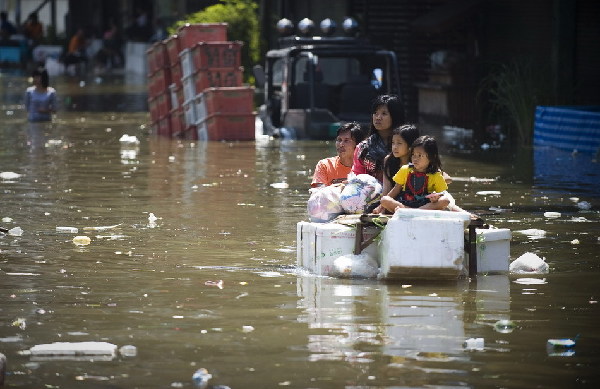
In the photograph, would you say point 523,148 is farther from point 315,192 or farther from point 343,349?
point 343,349

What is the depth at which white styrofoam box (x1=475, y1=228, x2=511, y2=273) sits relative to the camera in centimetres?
1019

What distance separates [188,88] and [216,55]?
83 cm

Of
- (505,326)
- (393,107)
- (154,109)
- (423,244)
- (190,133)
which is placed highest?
(393,107)

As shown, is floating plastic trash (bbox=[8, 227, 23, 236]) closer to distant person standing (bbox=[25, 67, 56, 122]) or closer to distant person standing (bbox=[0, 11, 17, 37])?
distant person standing (bbox=[25, 67, 56, 122])

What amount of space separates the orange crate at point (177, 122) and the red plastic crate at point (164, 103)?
0.65ft

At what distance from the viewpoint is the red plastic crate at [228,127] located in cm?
2308

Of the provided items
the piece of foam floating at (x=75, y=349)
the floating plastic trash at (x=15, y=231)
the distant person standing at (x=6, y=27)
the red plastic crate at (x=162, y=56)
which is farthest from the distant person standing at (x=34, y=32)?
the piece of foam floating at (x=75, y=349)

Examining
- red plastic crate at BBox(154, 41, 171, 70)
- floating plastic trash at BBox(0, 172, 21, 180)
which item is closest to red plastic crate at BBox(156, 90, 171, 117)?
red plastic crate at BBox(154, 41, 171, 70)

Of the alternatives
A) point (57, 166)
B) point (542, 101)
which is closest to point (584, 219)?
point (57, 166)

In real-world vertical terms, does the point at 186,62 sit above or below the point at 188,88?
above

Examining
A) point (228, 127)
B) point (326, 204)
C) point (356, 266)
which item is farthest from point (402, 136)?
point (228, 127)

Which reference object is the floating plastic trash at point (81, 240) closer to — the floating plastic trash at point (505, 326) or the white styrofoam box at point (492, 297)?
the white styrofoam box at point (492, 297)

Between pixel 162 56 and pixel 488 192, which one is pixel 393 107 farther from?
pixel 162 56

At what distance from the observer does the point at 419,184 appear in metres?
10.2
